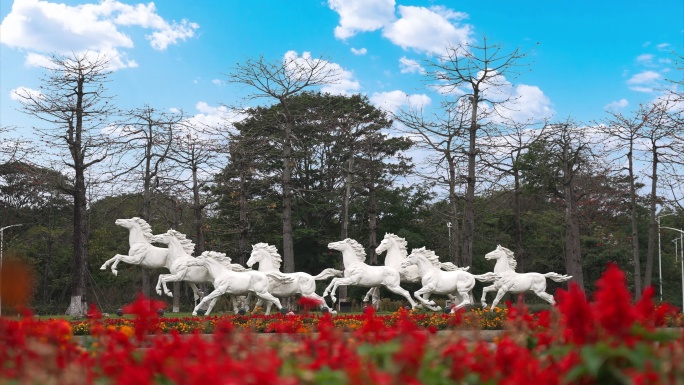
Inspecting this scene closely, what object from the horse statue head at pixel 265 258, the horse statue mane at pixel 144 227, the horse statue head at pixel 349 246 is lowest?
the horse statue head at pixel 265 258

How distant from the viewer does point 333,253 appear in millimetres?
38281

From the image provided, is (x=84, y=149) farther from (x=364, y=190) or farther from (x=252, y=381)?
(x=252, y=381)

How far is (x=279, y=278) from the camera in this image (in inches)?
848

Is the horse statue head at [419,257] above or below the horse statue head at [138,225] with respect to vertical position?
below

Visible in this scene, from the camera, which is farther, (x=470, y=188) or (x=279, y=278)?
(x=470, y=188)

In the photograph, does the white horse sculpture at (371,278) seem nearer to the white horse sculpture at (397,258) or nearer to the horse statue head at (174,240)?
the white horse sculpture at (397,258)

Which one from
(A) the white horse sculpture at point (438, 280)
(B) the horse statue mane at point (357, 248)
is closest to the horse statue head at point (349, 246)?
(B) the horse statue mane at point (357, 248)

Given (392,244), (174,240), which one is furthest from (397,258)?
(174,240)

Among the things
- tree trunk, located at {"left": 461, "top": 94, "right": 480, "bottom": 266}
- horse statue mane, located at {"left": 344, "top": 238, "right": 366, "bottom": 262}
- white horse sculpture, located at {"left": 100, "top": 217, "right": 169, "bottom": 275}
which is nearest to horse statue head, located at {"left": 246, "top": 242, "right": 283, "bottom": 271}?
horse statue mane, located at {"left": 344, "top": 238, "right": 366, "bottom": 262}

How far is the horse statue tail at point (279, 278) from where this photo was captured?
2142 centimetres

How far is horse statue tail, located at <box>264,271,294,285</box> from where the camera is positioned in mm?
21422

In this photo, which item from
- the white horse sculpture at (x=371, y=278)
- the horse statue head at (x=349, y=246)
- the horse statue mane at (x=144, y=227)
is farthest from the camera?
the horse statue mane at (x=144, y=227)

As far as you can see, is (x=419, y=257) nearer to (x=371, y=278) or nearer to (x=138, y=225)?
(x=371, y=278)

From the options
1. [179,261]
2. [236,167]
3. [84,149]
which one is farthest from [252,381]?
[236,167]
